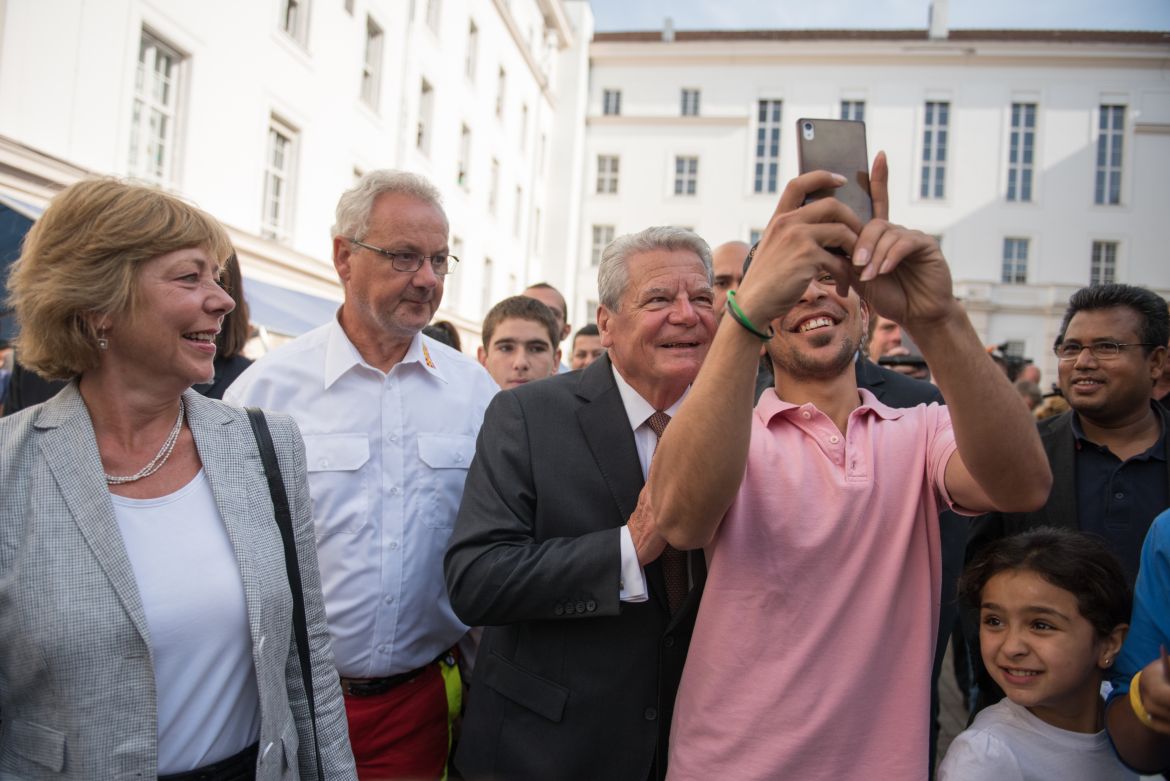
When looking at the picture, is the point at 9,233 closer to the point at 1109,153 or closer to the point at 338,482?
the point at 338,482

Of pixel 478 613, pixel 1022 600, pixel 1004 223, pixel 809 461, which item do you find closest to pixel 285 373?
pixel 478 613

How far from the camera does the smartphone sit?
1.40 metres

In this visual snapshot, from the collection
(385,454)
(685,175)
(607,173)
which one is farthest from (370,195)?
(607,173)

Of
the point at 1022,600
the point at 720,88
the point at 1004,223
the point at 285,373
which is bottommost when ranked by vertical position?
the point at 1022,600

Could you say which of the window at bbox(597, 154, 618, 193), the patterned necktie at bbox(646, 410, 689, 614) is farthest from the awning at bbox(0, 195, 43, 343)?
the window at bbox(597, 154, 618, 193)

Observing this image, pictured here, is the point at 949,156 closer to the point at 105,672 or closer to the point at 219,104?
the point at 219,104

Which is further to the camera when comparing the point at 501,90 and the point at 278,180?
the point at 501,90

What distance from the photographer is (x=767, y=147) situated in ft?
108

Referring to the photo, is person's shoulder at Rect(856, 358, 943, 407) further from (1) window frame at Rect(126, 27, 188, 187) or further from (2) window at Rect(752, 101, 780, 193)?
(2) window at Rect(752, 101, 780, 193)

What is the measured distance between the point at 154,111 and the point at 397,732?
32.9 feet

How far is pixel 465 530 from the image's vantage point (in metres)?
1.98

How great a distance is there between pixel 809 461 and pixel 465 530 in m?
0.88

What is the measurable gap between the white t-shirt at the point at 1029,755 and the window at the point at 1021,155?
33700 millimetres

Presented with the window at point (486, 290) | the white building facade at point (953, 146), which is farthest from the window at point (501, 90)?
the white building facade at point (953, 146)
